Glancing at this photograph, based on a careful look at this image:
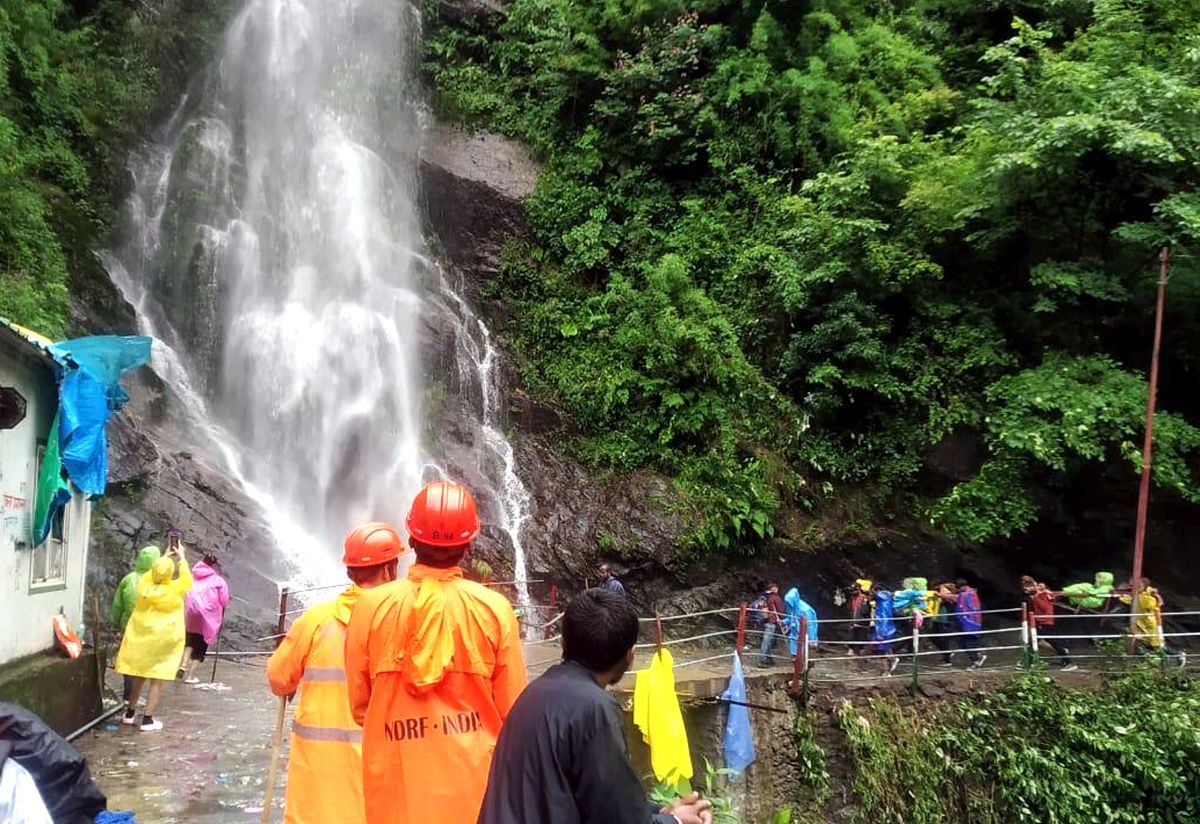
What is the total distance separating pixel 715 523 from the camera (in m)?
14.2

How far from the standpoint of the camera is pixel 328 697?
3.32 meters

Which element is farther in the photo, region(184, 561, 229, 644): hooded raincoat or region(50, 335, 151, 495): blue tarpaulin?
region(184, 561, 229, 644): hooded raincoat

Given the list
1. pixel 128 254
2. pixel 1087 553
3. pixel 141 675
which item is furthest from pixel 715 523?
pixel 128 254

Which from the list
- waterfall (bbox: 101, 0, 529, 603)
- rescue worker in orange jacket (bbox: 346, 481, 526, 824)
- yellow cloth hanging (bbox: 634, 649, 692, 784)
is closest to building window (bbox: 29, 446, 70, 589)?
yellow cloth hanging (bbox: 634, 649, 692, 784)

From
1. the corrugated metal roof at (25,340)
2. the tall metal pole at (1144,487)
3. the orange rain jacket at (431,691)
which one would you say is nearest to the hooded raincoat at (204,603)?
the corrugated metal roof at (25,340)

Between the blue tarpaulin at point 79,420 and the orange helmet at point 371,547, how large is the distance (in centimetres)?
447

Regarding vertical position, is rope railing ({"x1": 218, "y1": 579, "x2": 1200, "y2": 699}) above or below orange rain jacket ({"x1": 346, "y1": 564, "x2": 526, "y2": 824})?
below

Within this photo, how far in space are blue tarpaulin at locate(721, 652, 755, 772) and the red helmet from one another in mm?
6684

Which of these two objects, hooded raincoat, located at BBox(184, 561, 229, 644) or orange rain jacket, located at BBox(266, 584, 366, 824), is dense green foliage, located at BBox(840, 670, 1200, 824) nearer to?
hooded raincoat, located at BBox(184, 561, 229, 644)

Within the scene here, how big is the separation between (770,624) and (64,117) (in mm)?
17608

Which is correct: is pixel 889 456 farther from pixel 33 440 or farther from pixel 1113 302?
pixel 33 440

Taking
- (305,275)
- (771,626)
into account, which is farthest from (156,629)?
(305,275)

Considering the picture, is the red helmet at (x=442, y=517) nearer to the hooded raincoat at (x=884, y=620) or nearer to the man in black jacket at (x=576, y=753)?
the man in black jacket at (x=576, y=753)

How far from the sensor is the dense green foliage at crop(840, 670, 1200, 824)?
9148 mm
